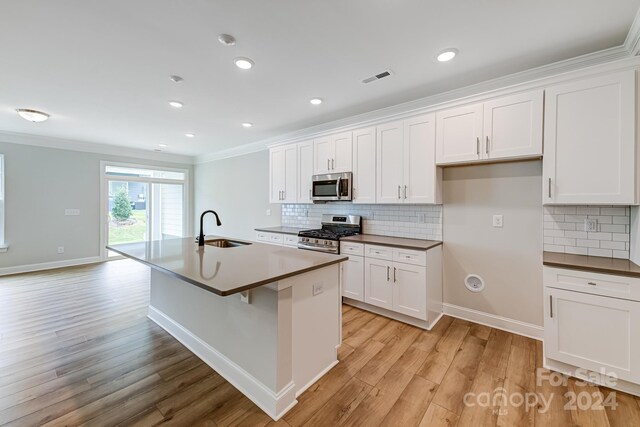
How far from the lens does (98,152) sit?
5.65m

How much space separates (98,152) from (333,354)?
6.45 m

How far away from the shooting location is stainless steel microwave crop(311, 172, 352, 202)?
11.7ft

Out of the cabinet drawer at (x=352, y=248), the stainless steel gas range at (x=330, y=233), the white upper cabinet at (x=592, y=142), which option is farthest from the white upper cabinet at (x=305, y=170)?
the white upper cabinet at (x=592, y=142)

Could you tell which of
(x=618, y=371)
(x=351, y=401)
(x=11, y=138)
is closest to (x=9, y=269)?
(x=11, y=138)

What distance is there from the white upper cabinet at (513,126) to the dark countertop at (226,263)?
1.84 metres

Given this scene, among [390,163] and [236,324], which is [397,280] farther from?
[236,324]

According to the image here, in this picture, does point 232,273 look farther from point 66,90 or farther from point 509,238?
point 66,90

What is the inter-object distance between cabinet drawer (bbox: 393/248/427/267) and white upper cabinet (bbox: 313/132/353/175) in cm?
132

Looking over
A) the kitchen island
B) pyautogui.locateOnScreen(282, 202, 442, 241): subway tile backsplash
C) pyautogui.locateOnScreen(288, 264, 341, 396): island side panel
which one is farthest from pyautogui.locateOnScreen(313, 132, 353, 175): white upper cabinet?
pyautogui.locateOnScreen(288, 264, 341, 396): island side panel

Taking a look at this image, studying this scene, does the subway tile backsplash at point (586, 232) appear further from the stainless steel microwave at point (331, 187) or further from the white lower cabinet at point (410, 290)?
the stainless steel microwave at point (331, 187)

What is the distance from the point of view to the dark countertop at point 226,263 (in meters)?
1.45

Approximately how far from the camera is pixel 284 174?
4.43 m

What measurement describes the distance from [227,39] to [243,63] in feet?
1.08

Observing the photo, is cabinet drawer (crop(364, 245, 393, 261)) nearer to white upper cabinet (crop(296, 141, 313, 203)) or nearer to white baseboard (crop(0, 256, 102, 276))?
white upper cabinet (crop(296, 141, 313, 203))
